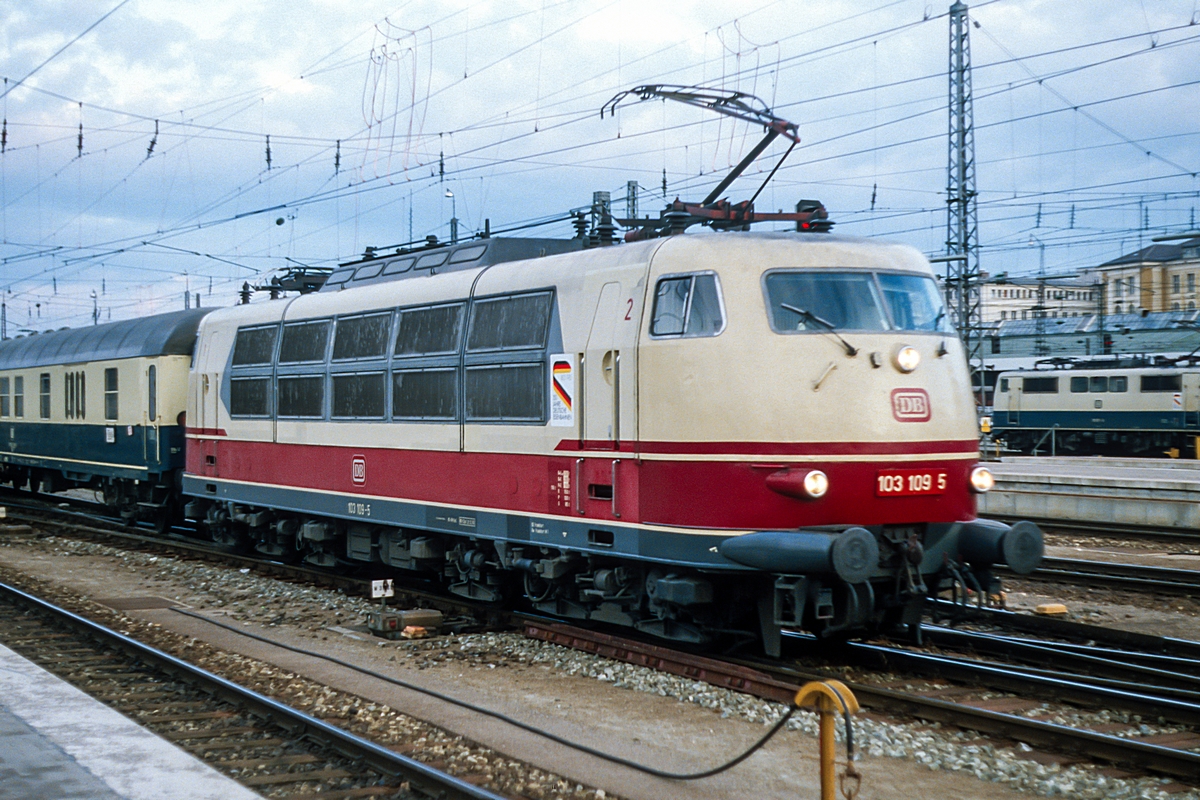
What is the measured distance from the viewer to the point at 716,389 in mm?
9344

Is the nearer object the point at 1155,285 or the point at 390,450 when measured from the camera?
the point at 390,450

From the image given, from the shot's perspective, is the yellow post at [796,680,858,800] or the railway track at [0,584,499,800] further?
the railway track at [0,584,499,800]

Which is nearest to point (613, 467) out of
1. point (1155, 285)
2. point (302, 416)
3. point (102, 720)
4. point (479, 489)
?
point (479, 489)

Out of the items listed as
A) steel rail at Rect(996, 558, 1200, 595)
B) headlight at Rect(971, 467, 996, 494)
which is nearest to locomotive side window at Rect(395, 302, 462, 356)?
headlight at Rect(971, 467, 996, 494)

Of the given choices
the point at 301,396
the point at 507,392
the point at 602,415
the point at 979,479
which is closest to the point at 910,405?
the point at 979,479

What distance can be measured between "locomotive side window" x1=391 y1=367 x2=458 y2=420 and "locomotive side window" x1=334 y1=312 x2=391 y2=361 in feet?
1.83

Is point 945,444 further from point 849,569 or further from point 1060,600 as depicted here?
point 1060,600

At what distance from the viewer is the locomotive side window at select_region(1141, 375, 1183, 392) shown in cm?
4103

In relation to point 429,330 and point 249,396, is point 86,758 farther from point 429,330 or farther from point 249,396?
point 249,396

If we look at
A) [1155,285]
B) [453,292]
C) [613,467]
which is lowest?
[613,467]

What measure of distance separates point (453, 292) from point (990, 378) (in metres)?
48.6

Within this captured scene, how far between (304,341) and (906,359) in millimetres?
8230

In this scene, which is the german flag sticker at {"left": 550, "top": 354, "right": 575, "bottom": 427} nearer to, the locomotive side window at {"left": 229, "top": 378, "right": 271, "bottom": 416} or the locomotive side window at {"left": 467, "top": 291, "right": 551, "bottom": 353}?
the locomotive side window at {"left": 467, "top": 291, "right": 551, "bottom": 353}

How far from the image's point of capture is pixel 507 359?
11.4 metres
